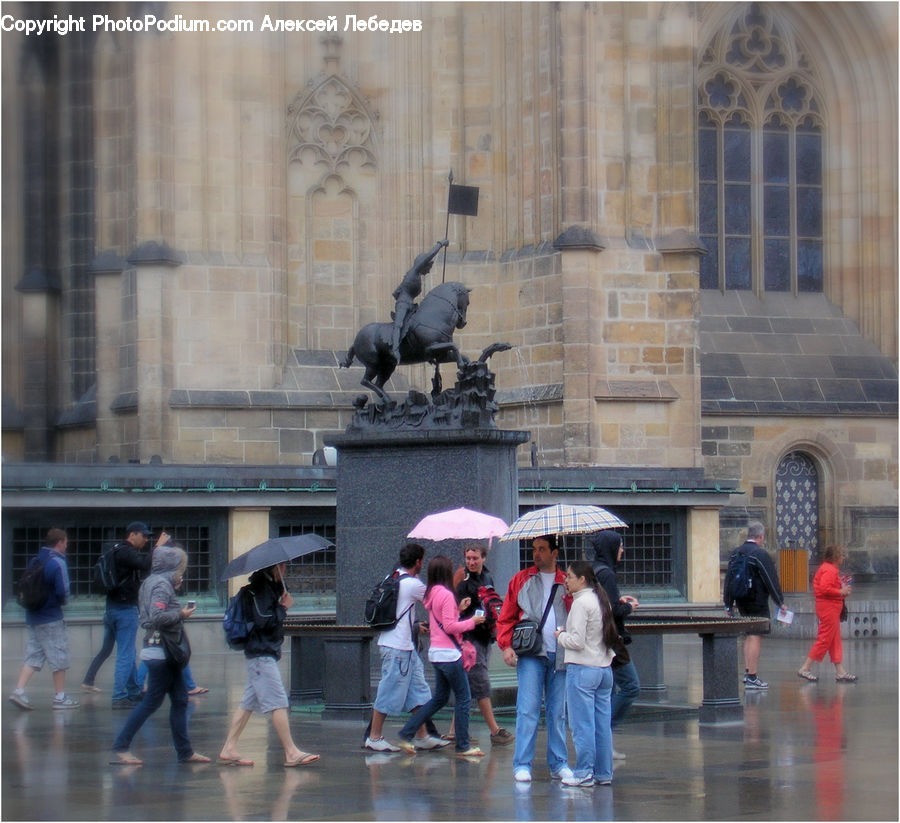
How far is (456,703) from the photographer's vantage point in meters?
13.4

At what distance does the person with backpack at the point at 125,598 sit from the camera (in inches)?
667

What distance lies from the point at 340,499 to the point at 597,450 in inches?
447

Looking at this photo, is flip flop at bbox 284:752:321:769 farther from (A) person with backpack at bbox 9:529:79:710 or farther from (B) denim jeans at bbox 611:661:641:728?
(A) person with backpack at bbox 9:529:79:710

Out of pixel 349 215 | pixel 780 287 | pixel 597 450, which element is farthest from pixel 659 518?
pixel 780 287

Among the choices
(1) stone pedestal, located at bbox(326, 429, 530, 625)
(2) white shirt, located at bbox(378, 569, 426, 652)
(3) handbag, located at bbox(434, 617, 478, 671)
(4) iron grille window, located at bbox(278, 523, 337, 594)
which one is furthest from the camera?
(4) iron grille window, located at bbox(278, 523, 337, 594)

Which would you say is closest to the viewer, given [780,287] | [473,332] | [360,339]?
[360,339]

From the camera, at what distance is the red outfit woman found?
1877cm

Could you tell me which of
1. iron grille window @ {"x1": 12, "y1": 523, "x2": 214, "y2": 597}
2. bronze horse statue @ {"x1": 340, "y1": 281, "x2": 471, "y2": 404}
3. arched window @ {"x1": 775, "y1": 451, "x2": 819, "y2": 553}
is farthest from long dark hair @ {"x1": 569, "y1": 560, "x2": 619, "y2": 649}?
arched window @ {"x1": 775, "y1": 451, "x2": 819, "y2": 553}

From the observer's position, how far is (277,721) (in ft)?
41.8

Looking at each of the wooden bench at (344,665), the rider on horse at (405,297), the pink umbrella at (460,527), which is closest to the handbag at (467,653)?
the pink umbrella at (460,527)

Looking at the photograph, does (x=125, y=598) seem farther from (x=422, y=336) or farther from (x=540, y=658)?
(x=540, y=658)

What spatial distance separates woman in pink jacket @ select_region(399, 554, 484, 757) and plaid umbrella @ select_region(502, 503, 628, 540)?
82 centimetres

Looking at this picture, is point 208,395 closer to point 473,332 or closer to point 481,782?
point 473,332

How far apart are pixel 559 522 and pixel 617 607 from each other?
106cm
